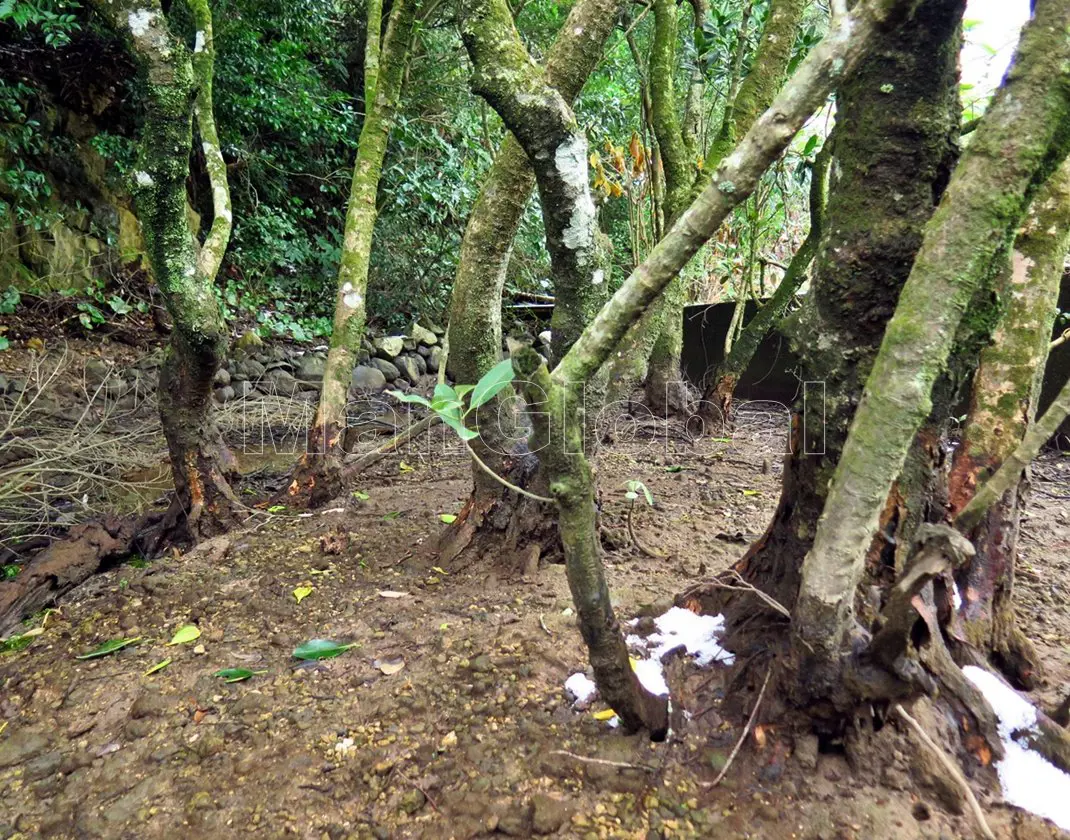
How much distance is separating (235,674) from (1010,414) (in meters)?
2.29

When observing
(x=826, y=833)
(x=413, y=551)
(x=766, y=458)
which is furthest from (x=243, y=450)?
(x=826, y=833)

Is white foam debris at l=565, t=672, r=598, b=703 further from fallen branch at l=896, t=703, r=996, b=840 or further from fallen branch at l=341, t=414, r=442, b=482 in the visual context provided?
fallen branch at l=341, t=414, r=442, b=482

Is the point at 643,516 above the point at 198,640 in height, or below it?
above

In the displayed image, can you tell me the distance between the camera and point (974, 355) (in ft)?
4.32

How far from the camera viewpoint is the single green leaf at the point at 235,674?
68.6 inches

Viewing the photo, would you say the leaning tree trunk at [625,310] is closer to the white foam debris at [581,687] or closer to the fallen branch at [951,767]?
the white foam debris at [581,687]

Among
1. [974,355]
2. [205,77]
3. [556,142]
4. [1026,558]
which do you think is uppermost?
[205,77]

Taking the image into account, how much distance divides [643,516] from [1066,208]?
1929 mm

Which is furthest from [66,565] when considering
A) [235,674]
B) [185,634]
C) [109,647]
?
[235,674]

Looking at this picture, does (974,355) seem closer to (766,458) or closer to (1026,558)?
(1026,558)

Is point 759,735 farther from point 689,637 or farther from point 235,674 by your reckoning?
point 235,674

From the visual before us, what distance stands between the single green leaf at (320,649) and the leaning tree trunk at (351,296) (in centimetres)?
166

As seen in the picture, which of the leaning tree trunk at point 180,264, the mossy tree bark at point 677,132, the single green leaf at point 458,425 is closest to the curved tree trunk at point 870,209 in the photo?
the single green leaf at point 458,425

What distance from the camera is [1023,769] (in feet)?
4.14
